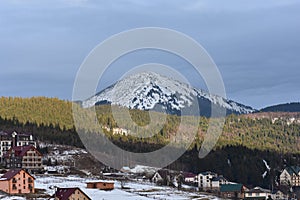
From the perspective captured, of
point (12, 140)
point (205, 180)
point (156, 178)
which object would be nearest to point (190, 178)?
point (205, 180)

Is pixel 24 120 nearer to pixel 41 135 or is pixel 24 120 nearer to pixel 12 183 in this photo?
pixel 41 135

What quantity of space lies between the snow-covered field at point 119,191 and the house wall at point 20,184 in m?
2.20

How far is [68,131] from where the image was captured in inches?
6491

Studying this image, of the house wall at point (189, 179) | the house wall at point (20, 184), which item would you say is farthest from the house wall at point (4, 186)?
the house wall at point (189, 179)

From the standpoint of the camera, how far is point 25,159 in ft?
369

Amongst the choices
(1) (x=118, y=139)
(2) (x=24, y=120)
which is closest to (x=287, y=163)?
(1) (x=118, y=139)

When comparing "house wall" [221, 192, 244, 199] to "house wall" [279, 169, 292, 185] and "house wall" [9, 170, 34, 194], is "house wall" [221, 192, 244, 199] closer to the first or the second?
"house wall" [279, 169, 292, 185]

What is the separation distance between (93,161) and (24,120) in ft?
164

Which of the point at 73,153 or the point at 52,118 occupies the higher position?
the point at 52,118

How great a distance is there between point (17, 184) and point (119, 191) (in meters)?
12.9

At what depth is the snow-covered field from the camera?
267ft

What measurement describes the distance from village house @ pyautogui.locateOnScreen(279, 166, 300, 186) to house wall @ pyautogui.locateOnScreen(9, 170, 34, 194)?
67769 mm

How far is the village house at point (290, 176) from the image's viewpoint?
138 m

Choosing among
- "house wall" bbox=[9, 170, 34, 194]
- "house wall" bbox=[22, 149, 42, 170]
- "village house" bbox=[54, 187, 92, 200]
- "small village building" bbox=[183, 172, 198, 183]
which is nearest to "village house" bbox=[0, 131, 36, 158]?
"house wall" bbox=[22, 149, 42, 170]
